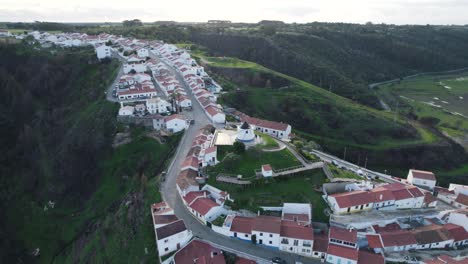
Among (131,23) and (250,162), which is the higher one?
(131,23)

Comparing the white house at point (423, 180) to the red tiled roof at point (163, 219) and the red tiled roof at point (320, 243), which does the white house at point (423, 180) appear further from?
Answer: the red tiled roof at point (163, 219)

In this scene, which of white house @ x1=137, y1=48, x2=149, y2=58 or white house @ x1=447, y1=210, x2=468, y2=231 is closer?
white house @ x1=447, y1=210, x2=468, y2=231

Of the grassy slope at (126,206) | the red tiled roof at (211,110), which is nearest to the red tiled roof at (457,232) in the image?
the grassy slope at (126,206)

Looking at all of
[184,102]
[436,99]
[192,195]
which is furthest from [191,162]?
[436,99]

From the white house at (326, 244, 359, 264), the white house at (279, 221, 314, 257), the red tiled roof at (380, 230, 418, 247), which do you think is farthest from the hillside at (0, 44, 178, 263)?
the red tiled roof at (380, 230, 418, 247)

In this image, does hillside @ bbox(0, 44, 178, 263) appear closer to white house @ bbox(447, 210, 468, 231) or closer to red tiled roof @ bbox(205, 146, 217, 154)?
red tiled roof @ bbox(205, 146, 217, 154)

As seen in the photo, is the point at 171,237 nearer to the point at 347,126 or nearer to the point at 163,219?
the point at 163,219

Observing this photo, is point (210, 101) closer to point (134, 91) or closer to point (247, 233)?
point (134, 91)
